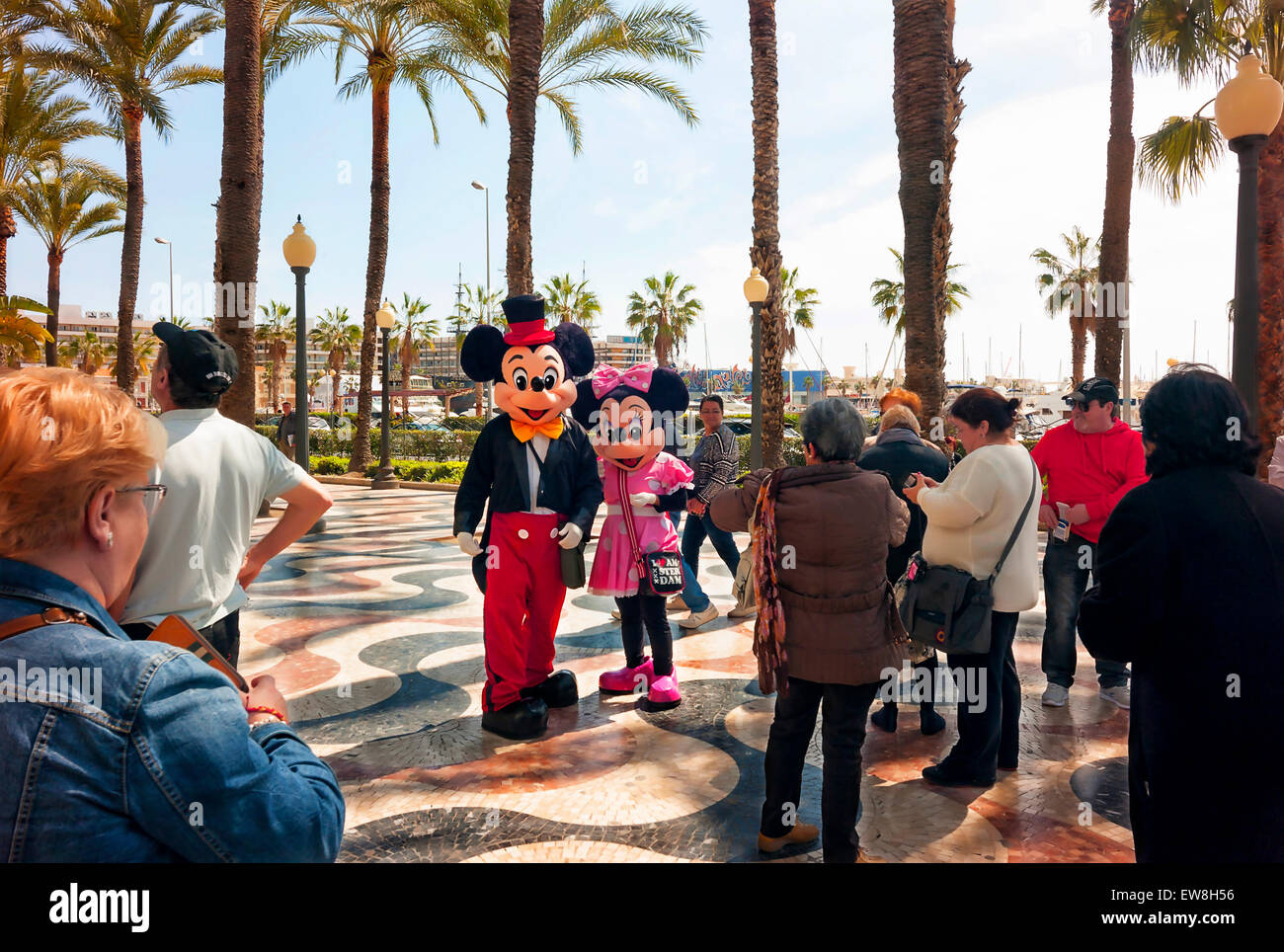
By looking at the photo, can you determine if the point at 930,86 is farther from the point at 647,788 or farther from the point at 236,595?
the point at 236,595

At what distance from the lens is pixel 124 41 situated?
1812 centimetres

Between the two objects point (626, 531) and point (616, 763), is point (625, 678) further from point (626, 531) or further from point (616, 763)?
point (616, 763)

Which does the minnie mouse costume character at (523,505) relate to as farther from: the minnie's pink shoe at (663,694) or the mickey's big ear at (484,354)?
the minnie's pink shoe at (663,694)

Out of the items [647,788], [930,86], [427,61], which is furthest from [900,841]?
[427,61]

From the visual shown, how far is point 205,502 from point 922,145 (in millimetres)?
7013

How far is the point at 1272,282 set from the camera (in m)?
9.95

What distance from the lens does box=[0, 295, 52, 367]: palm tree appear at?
21.1 m

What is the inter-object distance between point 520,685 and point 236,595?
1688 millimetres

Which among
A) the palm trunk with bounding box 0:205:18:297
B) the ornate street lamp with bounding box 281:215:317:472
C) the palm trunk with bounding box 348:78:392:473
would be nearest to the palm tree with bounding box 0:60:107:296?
the palm trunk with bounding box 0:205:18:297

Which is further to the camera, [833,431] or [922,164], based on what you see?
[922,164]

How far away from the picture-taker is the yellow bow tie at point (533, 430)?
4.27m

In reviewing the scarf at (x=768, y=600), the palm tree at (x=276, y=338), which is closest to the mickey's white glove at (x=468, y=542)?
the scarf at (x=768, y=600)

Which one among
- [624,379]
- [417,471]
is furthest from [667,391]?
[417,471]

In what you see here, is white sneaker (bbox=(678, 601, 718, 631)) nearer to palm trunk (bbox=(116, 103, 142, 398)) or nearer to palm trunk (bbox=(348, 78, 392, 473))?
palm trunk (bbox=(348, 78, 392, 473))
